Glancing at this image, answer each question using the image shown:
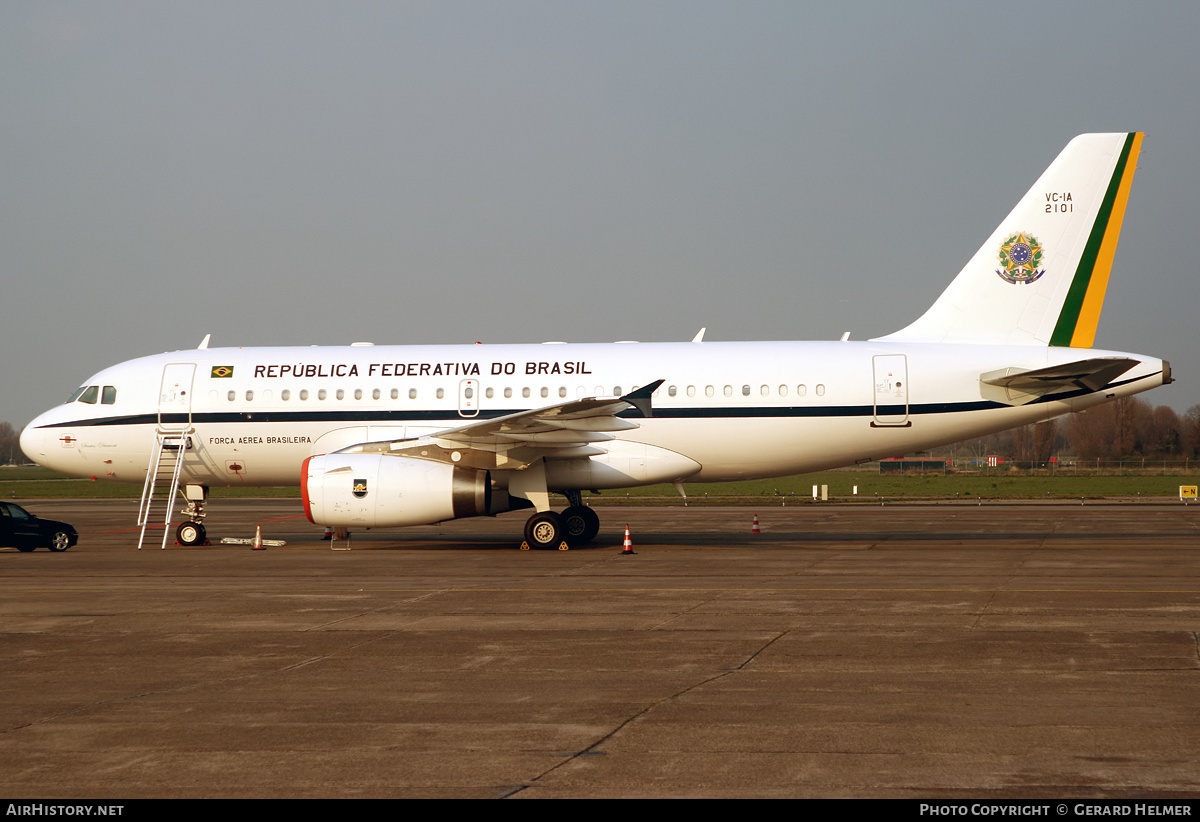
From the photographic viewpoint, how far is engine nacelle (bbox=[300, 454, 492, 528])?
18781 mm

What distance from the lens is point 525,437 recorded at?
1916cm

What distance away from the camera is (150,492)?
867 inches

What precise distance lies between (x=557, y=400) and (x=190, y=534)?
8298mm

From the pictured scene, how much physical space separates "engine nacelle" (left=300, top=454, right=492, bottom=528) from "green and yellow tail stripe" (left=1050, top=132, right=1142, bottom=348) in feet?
38.7

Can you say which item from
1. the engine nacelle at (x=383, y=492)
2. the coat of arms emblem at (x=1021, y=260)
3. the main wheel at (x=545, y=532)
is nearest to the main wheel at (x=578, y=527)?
the main wheel at (x=545, y=532)

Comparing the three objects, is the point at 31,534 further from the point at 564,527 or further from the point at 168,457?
the point at 564,527

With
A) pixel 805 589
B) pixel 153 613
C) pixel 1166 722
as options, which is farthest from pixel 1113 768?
pixel 153 613

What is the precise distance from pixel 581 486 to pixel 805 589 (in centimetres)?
741

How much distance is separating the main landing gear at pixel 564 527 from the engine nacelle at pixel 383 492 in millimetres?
1521

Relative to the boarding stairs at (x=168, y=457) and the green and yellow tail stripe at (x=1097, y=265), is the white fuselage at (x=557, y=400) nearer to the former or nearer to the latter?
the boarding stairs at (x=168, y=457)

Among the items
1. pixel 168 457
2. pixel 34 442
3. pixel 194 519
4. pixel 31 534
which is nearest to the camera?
pixel 31 534

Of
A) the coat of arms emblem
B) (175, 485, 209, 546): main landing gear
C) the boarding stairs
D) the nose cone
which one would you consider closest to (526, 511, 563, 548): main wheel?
(175, 485, 209, 546): main landing gear

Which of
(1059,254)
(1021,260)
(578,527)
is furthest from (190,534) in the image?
(1059,254)

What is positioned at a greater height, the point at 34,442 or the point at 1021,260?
A: the point at 1021,260
